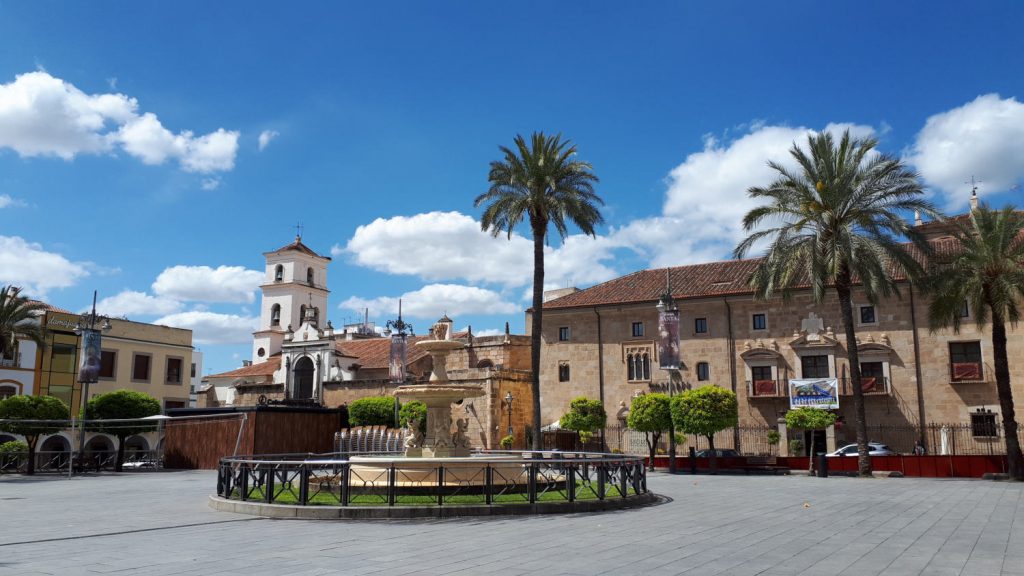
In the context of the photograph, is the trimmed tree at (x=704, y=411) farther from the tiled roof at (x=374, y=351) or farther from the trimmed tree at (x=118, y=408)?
the tiled roof at (x=374, y=351)

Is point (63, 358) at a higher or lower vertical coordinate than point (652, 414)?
higher

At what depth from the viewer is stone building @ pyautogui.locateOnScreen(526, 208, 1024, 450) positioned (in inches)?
1401

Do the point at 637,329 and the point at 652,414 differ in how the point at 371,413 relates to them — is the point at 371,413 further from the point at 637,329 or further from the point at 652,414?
the point at 652,414

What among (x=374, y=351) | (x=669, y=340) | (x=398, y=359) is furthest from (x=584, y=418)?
(x=374, y=351)

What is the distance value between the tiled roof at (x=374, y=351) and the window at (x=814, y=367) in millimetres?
23543

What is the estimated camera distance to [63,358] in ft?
152

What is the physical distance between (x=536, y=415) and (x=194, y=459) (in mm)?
15349

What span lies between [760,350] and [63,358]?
136ft

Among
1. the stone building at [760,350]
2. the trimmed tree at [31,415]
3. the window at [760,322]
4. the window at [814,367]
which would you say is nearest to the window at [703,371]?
the stone building at [760,350]

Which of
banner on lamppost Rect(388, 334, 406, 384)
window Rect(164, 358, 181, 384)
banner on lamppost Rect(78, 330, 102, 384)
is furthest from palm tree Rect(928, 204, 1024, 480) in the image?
window Rect(164, 358, 181, 384)

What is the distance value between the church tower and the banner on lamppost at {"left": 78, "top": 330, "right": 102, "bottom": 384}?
39.7 meters

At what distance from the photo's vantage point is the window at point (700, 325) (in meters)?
41.5

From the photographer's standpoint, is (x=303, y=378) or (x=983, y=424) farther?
(x=303, y=378)

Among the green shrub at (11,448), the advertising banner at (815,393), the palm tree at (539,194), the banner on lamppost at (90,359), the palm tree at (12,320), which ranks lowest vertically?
the green shrub at (11,448)
